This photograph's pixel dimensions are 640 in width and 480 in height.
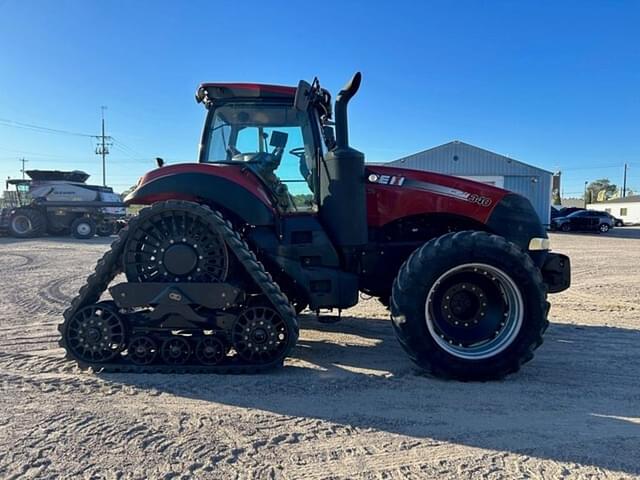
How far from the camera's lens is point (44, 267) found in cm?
1049

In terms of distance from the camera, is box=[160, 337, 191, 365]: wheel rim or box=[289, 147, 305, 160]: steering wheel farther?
box=[289, 147, 305, 160]: steering wheel

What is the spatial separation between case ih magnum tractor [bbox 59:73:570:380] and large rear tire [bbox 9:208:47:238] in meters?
18.9

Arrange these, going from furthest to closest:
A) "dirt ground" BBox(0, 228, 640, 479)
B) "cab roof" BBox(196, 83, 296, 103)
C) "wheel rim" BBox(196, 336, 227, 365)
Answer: "cab roof" BBox(196, 83, 296, 103) → "wheel rim" BBox(196, 336, 227, 365) → "dirt ground" BBox(0, 228, 640, 479)

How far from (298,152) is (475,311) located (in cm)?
216

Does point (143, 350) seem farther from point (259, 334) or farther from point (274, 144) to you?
point (274, 144)

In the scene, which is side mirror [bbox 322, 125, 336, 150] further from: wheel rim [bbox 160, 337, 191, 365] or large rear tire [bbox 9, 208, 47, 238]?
large rear tire [bbox 9, 208, 47, 238]

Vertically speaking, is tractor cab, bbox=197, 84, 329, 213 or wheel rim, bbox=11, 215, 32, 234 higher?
tractor cab, bbox=197, 84, 329, 213

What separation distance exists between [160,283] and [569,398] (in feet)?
11.1

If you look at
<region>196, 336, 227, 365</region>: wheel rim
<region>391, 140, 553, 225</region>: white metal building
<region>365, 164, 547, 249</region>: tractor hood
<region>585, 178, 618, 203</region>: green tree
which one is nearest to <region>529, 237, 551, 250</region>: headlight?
<region>365, 164, 547, 249</region>: tractor hood

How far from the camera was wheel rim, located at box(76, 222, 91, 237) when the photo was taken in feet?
64.2

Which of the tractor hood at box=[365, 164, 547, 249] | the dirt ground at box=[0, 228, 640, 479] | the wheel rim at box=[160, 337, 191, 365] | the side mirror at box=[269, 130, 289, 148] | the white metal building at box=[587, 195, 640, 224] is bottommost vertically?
the dirt ground at box=[0, 228, 640, 479]

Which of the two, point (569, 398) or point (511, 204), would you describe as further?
point (511, 204)

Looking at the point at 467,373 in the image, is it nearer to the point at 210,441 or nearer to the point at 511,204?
the point at 511,204

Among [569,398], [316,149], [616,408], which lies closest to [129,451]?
[316,149]
